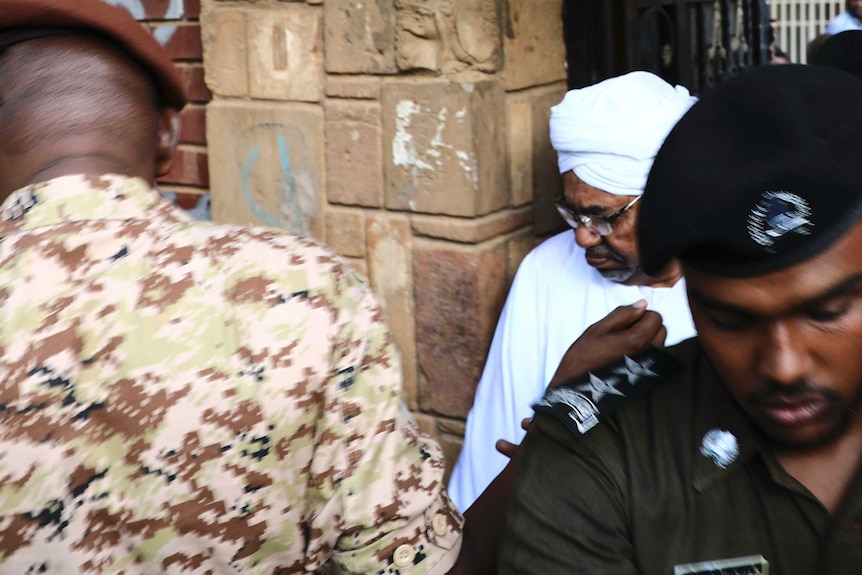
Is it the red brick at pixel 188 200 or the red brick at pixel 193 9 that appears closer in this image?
the red brick at pixel 193 9

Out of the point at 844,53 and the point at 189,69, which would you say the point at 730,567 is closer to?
the point at 844,53

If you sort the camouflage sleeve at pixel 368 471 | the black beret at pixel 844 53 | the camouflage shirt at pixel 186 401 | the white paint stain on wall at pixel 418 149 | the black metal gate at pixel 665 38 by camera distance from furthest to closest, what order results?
the black metal gate at pixel 665 38
the white paint stain on wall at pixel 418 149
the black beret at pixel 844 53
the camouflage sleeve at pixel 368 471
the camouflage shirt at pixel 186 401

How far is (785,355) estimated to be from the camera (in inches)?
48.5

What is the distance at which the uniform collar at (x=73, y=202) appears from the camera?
142cm

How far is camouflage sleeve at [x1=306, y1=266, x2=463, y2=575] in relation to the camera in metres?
1.42

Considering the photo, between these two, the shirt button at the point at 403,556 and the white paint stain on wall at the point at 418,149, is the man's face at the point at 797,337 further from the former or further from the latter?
the white paint stain on wall at the point at 418,149

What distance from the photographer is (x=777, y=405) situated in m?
1.27

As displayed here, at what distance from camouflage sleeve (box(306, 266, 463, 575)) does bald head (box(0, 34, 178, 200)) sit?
1.39 ft

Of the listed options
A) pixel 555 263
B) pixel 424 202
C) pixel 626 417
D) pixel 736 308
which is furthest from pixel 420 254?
pixel 736 308

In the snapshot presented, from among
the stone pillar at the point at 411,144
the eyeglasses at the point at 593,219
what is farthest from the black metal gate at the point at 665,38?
the eyeglasses at the point at 593,219

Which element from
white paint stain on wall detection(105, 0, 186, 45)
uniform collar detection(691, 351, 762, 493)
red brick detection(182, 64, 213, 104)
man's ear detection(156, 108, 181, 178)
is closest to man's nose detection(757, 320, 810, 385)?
uniform collar detection(691, 351, 762, 493)

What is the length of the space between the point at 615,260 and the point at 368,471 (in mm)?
1392

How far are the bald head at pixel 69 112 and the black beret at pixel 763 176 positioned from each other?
0.81m

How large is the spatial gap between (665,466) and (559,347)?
49.4 inches
